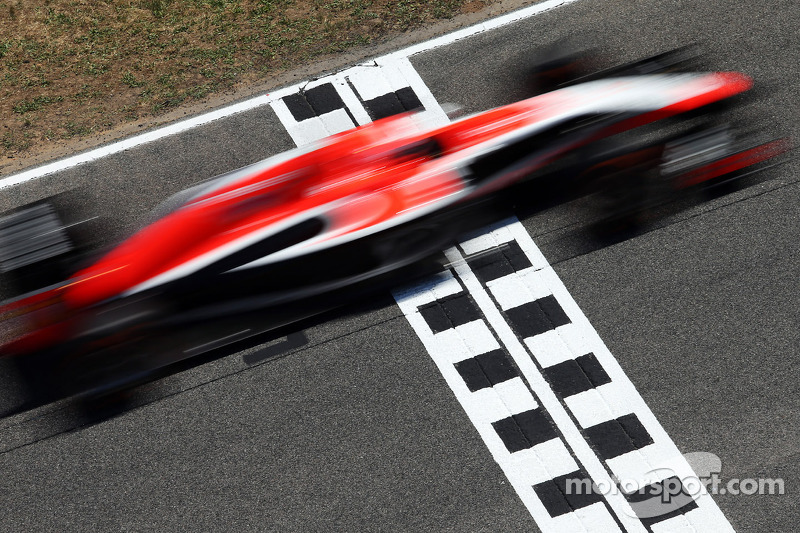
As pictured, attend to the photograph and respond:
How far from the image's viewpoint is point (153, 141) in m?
6.73

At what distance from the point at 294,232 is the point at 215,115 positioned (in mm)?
2062

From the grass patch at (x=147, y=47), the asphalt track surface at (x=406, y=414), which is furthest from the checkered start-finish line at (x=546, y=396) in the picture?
the grass patch at (x=147, y=47)

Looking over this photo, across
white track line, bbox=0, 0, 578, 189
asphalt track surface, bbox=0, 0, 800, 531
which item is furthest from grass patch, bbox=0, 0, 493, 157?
asphalt track surface, bbox=0, 0, 800, 531

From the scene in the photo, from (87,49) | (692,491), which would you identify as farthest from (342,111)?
(692,491)

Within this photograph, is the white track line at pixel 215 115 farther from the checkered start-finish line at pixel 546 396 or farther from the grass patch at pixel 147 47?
the checkered start-finish line at pixel 546 396

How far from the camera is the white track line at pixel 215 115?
661 centimetres

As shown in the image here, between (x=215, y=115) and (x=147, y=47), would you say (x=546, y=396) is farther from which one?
(x=147, y=47)

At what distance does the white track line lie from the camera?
21.7ft
